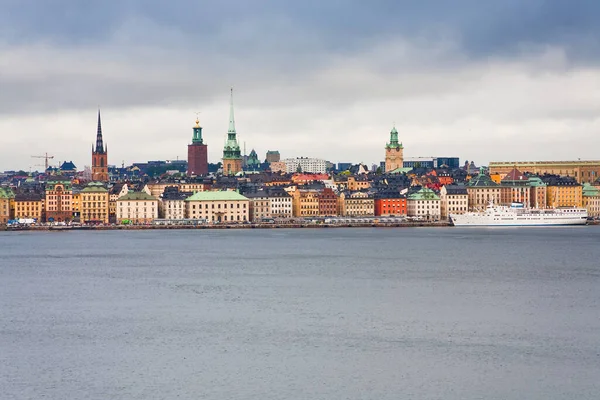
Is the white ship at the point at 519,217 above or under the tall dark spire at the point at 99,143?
under

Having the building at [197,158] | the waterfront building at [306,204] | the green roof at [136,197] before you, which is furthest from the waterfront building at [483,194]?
the building at [197,158]

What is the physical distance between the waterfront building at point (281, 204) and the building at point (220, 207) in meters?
2.67

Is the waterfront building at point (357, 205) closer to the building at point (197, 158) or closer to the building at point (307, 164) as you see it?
the building at point (197, 158)

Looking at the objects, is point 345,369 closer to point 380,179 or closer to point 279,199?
point 279,199

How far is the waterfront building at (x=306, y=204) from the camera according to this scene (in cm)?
9150

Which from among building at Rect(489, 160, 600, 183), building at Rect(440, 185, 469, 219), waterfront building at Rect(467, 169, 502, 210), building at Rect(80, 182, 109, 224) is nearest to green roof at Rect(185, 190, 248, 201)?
building at Rect(80, 182, 109, 224)

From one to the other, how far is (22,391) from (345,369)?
564cm

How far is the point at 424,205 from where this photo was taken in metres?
89.9

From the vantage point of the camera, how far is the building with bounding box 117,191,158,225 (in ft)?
289

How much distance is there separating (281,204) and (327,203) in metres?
3.32

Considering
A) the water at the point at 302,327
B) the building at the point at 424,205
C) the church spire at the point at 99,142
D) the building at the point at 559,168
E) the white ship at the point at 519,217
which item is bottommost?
the water at the point at 302,327

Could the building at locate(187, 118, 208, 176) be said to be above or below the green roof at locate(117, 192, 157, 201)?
above

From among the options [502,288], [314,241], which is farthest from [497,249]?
[502,288]

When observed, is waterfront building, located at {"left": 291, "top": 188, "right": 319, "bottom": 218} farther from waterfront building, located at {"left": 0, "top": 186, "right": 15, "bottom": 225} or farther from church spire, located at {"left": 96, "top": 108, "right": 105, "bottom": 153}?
church spire, located at {"left": 96, "top": 108, "right": 105, "bottom": 153}
